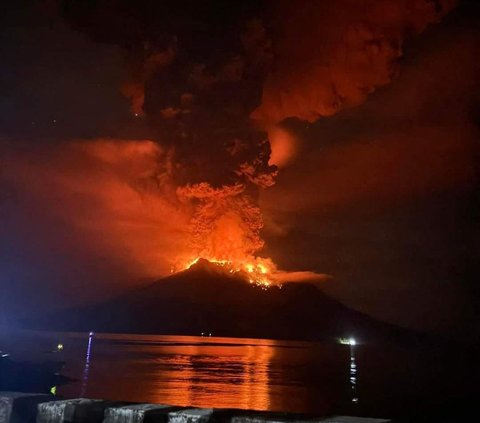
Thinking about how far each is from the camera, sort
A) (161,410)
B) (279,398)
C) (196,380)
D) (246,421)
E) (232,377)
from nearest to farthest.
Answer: (246,421) < (161,410) < (279,398) < (196,380) < (232,377)

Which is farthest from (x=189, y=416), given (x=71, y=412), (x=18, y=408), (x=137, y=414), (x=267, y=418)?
(x=18, y=408)

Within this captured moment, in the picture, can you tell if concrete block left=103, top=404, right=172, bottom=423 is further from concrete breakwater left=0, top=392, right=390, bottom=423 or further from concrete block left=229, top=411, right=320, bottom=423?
concrete block left=229, top=411, right=320, bottom=423

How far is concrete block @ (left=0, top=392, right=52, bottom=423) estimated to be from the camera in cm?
1082

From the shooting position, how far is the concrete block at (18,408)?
35.5ft

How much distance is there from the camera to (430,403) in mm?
62625

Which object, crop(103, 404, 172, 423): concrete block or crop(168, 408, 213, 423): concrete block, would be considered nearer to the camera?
crop(168, 408, 213, 423): concrete block

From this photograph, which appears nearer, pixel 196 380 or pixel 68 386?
pixel 68 386

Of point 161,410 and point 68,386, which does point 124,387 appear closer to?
point 68,386

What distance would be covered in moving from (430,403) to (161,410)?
58.7m

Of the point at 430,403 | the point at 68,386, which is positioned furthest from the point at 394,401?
the point at 68,386

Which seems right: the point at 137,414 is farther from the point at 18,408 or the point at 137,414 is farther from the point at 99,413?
the point at 18,408

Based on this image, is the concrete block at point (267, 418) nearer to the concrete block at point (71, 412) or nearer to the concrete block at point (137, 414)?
the concrete block at point (137, 414)

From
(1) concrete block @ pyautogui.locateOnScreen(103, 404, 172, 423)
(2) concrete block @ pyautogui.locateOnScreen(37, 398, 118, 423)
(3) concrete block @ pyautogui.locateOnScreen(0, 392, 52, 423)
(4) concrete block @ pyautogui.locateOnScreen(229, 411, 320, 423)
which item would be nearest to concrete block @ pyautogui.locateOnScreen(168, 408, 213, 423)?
(1) concrete block @ pyautogui.locateOnScreen(103, 404, 172, 423)

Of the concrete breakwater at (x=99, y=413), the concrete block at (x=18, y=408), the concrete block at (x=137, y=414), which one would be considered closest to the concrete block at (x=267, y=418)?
the concrete breakwater at (x=99, y=413)
